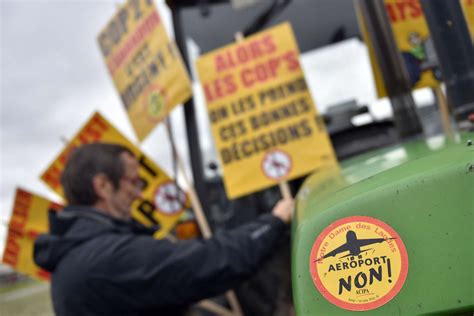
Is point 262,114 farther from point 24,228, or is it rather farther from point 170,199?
point 24,228

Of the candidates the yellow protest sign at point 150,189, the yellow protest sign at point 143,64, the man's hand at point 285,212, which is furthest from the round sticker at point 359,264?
the yellow protest sign at point 150,189

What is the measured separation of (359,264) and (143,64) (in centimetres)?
327

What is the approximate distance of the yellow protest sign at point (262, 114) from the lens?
9.59 feet

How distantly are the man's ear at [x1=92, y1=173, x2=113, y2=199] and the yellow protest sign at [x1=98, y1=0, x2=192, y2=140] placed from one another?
4.32 ft

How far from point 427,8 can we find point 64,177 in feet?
5.66

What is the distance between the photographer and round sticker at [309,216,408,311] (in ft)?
2.31

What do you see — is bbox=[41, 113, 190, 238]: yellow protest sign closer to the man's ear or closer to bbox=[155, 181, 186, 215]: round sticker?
bbox=[155, 181, 186, 215]: round sticker

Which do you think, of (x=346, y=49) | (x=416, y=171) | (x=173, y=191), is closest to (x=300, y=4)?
(x=346, y=49)

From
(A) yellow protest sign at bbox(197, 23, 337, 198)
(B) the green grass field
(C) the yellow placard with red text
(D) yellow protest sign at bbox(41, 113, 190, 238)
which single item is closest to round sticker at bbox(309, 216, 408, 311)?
(A) yellow protest sign at bbox(197, 23, 337, 198)

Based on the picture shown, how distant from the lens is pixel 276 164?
2.93 metres

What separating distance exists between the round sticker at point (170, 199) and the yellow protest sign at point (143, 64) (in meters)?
0.48

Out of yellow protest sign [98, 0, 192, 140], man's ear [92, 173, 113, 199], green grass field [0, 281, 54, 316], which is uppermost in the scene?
yellow protest sign [98, 0, 192, 140]

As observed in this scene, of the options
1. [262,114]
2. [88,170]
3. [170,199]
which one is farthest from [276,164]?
A: [88,170]

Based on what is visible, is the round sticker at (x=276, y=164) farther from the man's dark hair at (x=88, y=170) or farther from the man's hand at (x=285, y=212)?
the man's dark hair at (x=88, y=170)
